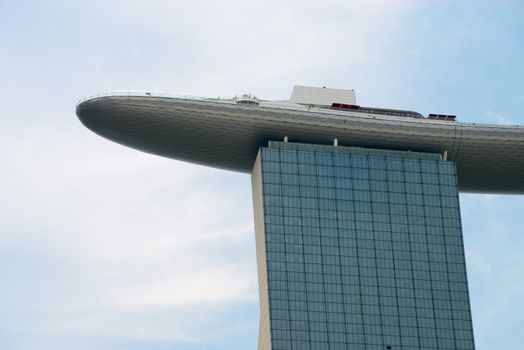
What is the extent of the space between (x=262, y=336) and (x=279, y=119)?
86.9ft

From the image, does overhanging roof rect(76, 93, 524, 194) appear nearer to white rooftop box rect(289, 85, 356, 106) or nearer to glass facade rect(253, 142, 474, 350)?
glass facade rect(253, 142, 474, 350)

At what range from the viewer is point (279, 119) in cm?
18000

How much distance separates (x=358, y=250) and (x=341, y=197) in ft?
24.1

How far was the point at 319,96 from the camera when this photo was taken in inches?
7426

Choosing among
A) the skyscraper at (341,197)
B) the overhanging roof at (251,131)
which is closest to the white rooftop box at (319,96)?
the skyscraper at (341,197)

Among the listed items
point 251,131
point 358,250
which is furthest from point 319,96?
point 358,250

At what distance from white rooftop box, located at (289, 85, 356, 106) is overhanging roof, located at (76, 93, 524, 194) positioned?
5.60m

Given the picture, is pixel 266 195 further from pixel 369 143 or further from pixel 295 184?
pixel 369 143

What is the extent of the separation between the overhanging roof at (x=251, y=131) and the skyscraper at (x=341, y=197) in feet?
0.55

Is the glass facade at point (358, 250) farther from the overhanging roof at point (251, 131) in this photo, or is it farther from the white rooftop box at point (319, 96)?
the white rooftop box at point (319, 96)

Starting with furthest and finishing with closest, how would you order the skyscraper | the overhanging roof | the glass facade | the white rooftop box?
the white rooftop box < the overhanging roof < the skyscraper < the glass facade

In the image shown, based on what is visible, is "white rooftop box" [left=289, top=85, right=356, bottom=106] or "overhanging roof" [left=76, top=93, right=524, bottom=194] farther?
"white rooftop box" [left=289, top=85, right=356, bottom=106]

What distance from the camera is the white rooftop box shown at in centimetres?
18775

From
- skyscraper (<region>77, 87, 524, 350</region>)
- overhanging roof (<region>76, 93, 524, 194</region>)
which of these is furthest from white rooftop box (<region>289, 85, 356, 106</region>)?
overhanging roof (<region>76, 93, 524, 194</region>)
